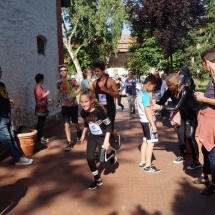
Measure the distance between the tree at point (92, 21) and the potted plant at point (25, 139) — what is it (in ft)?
85.3

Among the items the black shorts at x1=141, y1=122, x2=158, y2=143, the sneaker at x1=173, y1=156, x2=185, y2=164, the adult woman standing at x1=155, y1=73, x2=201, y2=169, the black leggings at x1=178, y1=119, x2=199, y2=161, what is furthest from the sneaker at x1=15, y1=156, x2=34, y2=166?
the black leggings at x1=178, y1=119, x2=199, y2=161

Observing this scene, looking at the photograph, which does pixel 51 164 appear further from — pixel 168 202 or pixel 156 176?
pixel 168 202

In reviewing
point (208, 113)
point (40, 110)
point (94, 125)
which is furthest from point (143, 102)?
point (40, 110)

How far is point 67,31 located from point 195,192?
1245 inches

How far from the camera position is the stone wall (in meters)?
6.09

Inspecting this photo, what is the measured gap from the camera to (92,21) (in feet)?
99.0

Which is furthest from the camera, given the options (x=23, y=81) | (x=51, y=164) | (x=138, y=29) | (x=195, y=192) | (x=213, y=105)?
(x=138, y=29)

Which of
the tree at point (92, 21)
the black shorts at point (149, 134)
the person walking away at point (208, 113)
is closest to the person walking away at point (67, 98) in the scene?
the black shorts at point (149, 134)

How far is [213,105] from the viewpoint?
333 cm

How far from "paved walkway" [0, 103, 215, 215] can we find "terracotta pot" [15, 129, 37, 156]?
8.1 inches

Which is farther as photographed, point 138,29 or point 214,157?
point 138,29

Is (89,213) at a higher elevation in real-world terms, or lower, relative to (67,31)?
lower

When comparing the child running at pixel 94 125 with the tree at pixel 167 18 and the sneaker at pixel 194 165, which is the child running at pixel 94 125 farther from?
the tree at pixel 167 18

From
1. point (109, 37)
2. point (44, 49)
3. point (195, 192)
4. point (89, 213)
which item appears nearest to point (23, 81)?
point (44, 49)
